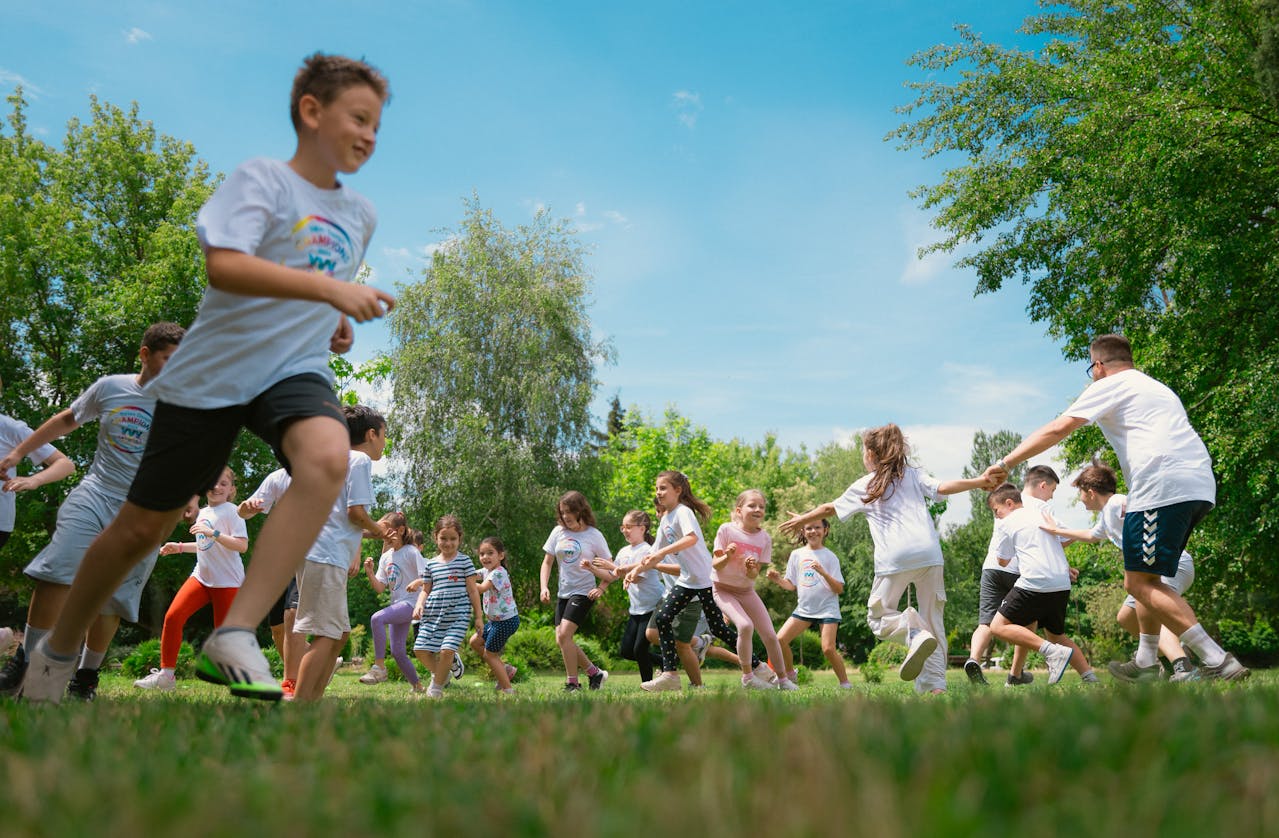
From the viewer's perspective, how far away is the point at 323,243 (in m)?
4.09

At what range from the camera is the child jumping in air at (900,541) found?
27.4ft

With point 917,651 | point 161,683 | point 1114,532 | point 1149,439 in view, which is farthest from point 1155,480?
point 161,683

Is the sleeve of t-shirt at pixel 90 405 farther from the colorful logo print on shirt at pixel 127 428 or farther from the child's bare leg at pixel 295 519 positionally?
the child's bare leg at pixel 295 519

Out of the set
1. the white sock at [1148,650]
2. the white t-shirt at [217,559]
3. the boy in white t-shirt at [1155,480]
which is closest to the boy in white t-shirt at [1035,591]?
the white sock at [1148,650]

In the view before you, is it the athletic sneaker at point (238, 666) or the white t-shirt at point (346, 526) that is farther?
the white t-shirt at point (346, 526)

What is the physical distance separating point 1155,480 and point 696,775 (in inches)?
251

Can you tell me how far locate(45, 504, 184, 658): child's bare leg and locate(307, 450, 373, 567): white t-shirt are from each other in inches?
78.4

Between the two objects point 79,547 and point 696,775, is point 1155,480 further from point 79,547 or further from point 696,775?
point 79,547

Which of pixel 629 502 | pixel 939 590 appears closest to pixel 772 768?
pixel 939 590

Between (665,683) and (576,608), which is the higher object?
(576,608)

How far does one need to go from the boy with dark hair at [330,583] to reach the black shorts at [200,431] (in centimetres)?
195

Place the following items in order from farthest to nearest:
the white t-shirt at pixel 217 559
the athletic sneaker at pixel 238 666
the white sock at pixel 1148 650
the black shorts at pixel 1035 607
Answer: the black shorts at pixel 1035 607 → the white t-shirt at pixel 217 559 → the white sock at pixel 1148 650 → the athletic sneaker at pixel 238 666

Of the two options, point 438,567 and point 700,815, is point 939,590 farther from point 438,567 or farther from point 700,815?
point 700,815

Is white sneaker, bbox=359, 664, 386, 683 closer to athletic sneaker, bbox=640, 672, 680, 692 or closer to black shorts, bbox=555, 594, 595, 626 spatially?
black shorts, bbox=555, 594, 595, 626
